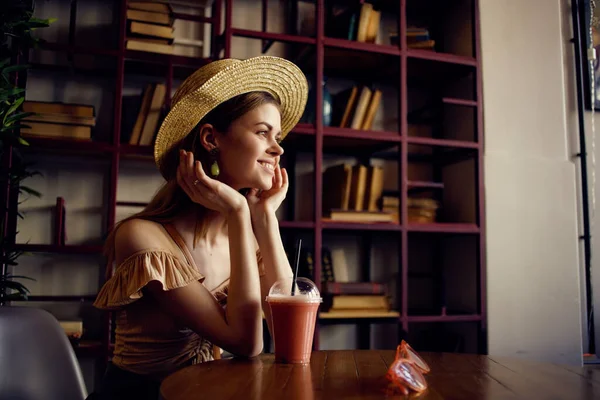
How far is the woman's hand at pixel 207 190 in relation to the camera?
4.16 ft

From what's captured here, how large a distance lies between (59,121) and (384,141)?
5.15 feet

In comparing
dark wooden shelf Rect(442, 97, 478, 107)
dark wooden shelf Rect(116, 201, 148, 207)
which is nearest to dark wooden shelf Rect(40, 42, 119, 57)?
dark wooden shelf Rect(116, 201, 148, 207)

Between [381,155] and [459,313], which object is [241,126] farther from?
[459,313]

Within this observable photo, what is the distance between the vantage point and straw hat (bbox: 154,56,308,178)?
1389mm

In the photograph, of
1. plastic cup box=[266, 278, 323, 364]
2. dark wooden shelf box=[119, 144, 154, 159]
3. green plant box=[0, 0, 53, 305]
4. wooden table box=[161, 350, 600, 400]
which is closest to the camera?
wooden table box=[161, 350, 600, 400]

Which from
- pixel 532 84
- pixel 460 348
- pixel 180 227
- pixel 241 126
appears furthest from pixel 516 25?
pixel 180 227

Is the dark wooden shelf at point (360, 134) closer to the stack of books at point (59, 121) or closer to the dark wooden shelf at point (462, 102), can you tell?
the dark wooden shelf at point (462, 102)

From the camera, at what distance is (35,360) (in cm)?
112

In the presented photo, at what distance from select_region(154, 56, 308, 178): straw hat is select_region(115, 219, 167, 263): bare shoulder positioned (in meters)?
0.25

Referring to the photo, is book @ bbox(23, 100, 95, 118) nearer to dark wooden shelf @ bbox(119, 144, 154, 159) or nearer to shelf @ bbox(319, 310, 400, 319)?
dark wooden shelf @ bbox(119, 144, 154, 159)

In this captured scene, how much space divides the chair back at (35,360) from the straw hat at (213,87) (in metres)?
0.54

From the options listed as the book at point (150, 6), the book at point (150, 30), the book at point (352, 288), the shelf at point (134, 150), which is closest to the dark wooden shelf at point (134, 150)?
the shelf at point (134, 150)

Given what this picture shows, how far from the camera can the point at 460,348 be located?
305 cm

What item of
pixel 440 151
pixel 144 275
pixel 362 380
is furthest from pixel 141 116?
pixel 362 380
